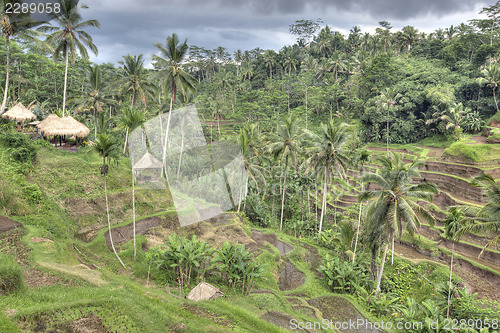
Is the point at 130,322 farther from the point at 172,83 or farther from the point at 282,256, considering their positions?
the point at 172,83

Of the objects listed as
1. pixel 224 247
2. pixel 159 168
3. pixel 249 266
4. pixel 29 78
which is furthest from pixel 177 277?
pixel 29 78

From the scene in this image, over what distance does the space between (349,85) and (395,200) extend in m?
54.5

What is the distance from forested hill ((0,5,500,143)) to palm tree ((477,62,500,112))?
0.13m

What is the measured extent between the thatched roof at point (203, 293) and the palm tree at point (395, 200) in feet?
34.7

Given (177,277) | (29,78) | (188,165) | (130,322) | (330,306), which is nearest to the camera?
(130,322)

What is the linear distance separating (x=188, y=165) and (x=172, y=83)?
8.95 metres

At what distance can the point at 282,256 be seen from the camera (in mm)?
21344

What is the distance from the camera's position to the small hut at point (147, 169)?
69.7ft

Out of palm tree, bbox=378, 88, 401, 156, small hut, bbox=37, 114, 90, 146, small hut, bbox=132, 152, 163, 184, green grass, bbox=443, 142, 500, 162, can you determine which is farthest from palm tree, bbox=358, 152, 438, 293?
palm tree, bbox=378, 88, 401, 156

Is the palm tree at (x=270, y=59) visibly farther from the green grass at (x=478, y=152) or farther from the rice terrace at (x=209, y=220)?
the green grass at (x=478, y=152)

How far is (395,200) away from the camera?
640 inches

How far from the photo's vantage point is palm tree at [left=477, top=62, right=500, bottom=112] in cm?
4612

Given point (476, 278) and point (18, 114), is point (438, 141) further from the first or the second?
point (18, 114)

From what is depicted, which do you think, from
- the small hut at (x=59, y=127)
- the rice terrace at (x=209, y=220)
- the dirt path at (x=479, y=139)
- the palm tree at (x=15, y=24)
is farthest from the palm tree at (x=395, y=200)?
the dirt path at (x=479, y=139)
